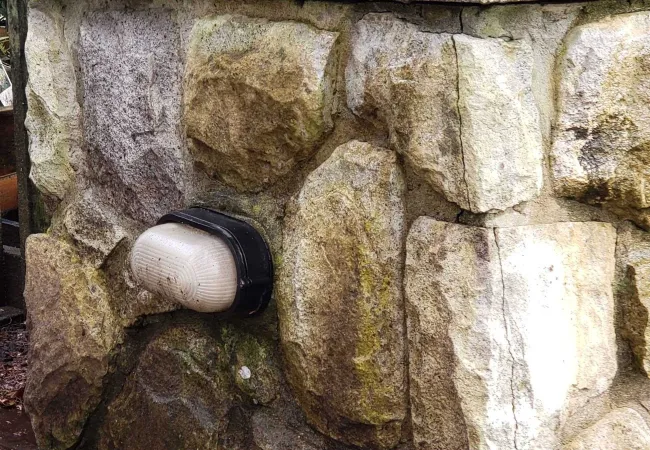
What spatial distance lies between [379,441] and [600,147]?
0.51 m

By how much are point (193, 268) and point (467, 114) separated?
1.66 ft

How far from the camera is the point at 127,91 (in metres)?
1.76

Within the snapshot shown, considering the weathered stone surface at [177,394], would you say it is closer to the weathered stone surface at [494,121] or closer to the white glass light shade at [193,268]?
the white glass light shade at [193,268]

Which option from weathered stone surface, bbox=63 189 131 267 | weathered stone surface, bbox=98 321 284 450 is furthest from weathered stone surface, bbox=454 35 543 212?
weathered stone surface, bbox=63 189 131 267

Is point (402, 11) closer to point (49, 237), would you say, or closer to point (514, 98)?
point (514, 98)

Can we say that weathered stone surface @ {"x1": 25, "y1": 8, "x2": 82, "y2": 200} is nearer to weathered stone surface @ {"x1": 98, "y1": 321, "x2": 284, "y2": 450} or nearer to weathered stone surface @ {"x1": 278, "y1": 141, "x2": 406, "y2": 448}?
weathered stone surface @ {"x1": 98, "y1": 321, "x2": 284, "y2": 450}

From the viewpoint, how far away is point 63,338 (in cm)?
189

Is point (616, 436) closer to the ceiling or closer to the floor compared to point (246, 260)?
closer to the floor

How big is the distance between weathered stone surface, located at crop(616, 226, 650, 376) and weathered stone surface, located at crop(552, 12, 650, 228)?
65 millimetres

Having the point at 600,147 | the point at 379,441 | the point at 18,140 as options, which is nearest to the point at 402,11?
the point at 600,147

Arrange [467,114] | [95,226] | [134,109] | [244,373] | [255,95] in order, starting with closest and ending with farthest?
[467,114], [255,95], [244,373], [134,109], [95,226]

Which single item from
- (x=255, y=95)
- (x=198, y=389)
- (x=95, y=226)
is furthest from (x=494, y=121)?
(x=95, y=226)

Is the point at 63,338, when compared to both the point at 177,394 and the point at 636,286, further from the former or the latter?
the point at 636,286

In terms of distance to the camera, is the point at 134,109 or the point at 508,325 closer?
the point at 508,325
